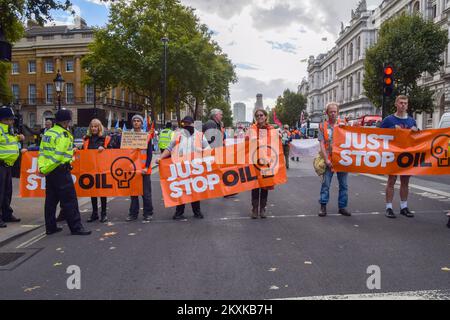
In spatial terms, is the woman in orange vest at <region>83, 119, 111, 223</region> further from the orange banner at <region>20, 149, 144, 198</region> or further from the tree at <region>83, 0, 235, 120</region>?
the tree at <region>83, 0, 235, 120</region>

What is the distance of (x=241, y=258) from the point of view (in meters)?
5.38

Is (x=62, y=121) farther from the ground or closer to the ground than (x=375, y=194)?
farther from the ground

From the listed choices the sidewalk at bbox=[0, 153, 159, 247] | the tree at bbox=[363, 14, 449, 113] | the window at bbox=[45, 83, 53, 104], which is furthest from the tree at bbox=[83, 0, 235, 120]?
the sidewalk at bbox=[0, 153, 159, 247]

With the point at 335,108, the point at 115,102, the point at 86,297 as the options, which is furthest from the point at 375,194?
the point at 115,102

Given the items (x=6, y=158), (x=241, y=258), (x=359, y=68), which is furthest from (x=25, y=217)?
(x=359, y=68)

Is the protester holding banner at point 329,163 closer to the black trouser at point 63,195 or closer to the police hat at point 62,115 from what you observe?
the black trouser at point 63,195

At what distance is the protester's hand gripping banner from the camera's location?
779cm

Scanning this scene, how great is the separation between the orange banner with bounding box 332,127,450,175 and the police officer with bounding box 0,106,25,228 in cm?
576

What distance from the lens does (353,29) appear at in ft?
241

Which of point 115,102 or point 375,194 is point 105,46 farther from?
point 375,194

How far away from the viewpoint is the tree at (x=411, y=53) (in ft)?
118

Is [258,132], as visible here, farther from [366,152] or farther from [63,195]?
[63,195]

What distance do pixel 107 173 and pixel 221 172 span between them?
7.00 feet
